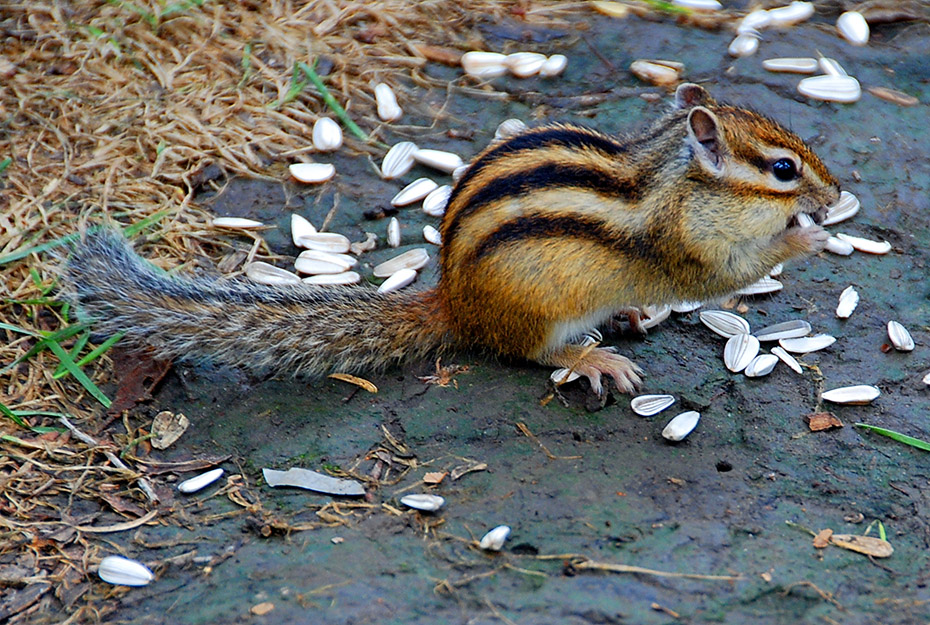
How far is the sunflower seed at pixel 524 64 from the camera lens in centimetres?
496

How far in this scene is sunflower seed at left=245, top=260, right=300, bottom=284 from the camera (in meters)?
4.07

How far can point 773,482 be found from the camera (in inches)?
118

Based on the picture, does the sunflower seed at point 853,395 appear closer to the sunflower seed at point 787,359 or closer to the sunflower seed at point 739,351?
the sunflower seed at point 787,359

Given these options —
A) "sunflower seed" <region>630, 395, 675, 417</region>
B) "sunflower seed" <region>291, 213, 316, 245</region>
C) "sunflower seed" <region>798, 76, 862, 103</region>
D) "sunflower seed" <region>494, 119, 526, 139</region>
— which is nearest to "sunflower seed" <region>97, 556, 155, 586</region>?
"sunflower seed" <region>630, 395, 675, 417</region>

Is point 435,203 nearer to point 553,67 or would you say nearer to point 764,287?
point 553,67

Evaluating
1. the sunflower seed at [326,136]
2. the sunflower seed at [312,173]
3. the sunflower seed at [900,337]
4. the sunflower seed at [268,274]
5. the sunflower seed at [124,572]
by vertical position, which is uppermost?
the sunflower seed at [326,136]

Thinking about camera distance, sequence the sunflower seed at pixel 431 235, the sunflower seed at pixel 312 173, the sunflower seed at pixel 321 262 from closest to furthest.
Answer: the sunflower seed at pixel 321 262 → the sunflower seed at pixel 431 235 → the sunflower seed at pixel 312 173

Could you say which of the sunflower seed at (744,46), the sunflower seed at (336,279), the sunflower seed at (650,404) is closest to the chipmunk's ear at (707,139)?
the sunflower seed at (650,404)

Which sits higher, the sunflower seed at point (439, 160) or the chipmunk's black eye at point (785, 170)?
the chipmunk's black eye at point (785, 170)

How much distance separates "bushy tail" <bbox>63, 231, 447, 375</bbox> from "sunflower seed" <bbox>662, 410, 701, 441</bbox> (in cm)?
94

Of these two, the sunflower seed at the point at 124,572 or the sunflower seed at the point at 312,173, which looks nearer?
the sunflower seed at the point at 124,572

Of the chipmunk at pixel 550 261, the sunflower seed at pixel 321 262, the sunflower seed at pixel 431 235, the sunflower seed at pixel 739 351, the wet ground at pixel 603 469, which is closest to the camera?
the wet ground at pixel 603 469

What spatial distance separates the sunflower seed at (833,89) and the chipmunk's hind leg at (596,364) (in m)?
2.04

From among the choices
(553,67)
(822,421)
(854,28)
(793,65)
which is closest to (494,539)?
(822,421)
